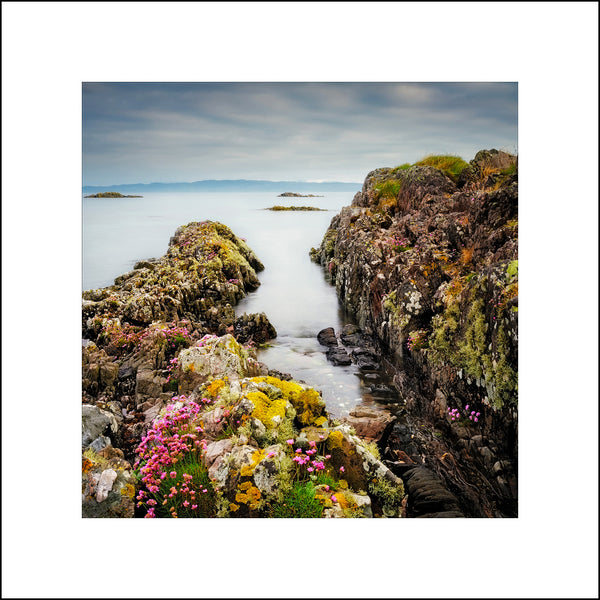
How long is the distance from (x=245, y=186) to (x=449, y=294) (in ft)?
15.9

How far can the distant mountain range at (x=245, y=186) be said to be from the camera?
742 centimetres

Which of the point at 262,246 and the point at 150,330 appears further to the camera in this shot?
the point at 262,246

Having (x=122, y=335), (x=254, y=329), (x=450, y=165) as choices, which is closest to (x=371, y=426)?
(x=254, y=329)

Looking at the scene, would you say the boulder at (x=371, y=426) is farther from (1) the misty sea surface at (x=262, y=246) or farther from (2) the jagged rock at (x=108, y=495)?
(2) the jagged rock at (x=108, y=495)

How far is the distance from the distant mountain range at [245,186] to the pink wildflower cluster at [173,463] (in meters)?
4.06

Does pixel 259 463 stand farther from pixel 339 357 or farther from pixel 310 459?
pixel 339 357

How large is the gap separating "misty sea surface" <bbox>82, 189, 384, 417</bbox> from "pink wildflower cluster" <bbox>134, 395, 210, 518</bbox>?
3438mm

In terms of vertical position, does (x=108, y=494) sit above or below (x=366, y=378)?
below

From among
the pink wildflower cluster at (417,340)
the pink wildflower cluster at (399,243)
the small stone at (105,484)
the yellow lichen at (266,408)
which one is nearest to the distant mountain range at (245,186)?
the pink wildflower cluster at (417,340)

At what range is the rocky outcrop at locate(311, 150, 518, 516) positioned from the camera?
20.6 feet

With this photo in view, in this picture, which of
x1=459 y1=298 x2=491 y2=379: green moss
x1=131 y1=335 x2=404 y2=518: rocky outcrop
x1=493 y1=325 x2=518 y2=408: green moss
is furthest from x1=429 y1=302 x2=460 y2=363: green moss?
x1=131 y1=335 x2=404 y2=518: rocky outcrop

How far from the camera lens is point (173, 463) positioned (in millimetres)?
4785

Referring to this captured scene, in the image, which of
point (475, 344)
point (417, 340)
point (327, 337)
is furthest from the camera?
point (327, 337)
